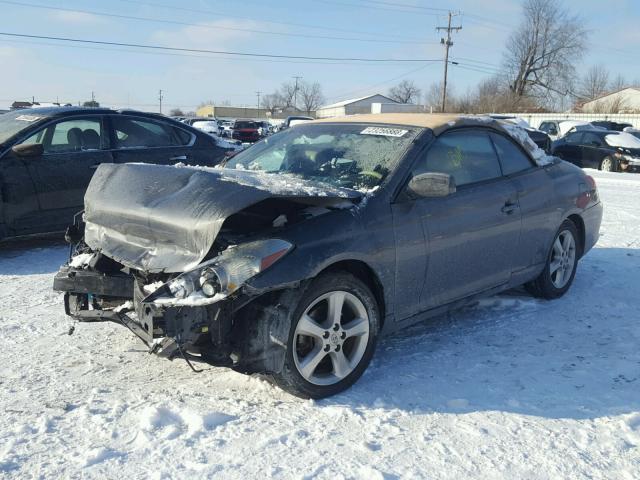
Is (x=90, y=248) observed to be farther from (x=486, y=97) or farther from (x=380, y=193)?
(x=486, y=97)

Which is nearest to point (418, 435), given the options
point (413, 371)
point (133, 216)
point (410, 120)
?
point (413, 371)

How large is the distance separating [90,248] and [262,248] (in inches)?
57.4

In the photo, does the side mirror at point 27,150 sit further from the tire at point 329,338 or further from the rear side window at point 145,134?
the tire at point 329,338

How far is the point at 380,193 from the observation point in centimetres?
385

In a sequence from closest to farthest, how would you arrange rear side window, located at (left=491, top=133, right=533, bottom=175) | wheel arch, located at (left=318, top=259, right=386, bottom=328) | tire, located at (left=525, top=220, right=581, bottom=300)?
wheel arch, located at (left=318, top=259, right=386, bottom=328) → rear side window, located at (left=491, top=133, right=533, bottom=175) → tire, located at (left=525, top=220, right=581, bottom=300)

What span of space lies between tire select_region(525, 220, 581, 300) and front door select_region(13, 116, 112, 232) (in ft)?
15.6

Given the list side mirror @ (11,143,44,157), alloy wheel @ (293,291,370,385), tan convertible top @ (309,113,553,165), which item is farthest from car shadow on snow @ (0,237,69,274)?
alloy wheel @ (293,291,370,385)

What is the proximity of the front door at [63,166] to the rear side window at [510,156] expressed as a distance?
171 inches

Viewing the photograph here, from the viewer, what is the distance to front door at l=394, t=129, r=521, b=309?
4.05 meters

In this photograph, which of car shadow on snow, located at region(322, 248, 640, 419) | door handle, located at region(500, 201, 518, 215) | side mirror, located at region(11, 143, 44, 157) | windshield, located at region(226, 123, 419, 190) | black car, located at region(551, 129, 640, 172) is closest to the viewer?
car shadow on snow, located at region(322, 248, 640, 419)

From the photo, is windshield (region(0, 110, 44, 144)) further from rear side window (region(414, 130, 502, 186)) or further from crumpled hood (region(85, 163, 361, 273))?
rear side window (region(414, 130, 502, 186))

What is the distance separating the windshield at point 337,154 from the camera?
409 centimetres

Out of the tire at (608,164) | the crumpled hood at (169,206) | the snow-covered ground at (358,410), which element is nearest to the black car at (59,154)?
the snow-covered ground at (358,410)

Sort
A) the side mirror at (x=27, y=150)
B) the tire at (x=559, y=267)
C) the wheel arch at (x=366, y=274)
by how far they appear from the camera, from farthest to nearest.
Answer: the side mirror at (x=27, y=150), the tire at (x=559, y=267), the wheel arch at (x=366, y=274)
